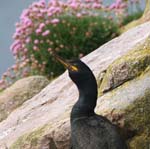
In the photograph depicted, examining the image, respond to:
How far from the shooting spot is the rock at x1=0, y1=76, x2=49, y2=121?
628 inches

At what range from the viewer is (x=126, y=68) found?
32.8 ft

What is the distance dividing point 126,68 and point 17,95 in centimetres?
628

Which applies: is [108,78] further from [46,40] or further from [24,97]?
[46,40]

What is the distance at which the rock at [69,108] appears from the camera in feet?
31.5

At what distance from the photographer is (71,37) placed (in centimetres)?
2075

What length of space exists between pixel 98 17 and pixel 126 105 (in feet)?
41.4

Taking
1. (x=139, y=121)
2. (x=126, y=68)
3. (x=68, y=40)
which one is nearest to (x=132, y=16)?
(x=68, y=40)

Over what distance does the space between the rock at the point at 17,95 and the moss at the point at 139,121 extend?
6.51 m

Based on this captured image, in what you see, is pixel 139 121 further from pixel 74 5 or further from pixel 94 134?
pixel 74 5

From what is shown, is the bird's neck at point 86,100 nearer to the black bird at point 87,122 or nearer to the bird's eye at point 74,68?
the black bird at point 87,122

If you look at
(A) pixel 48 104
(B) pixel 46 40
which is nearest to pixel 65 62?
(A) pixel 48 104

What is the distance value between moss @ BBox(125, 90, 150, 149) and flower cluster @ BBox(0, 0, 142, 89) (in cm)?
1071

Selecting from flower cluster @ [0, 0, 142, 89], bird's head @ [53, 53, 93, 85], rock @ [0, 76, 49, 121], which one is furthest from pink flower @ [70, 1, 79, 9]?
bird's head @ [53, 53, 93, 85]

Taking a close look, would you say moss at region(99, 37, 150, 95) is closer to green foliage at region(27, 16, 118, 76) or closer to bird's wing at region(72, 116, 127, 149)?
bird's wing at region(72, 116, 127, 149)
